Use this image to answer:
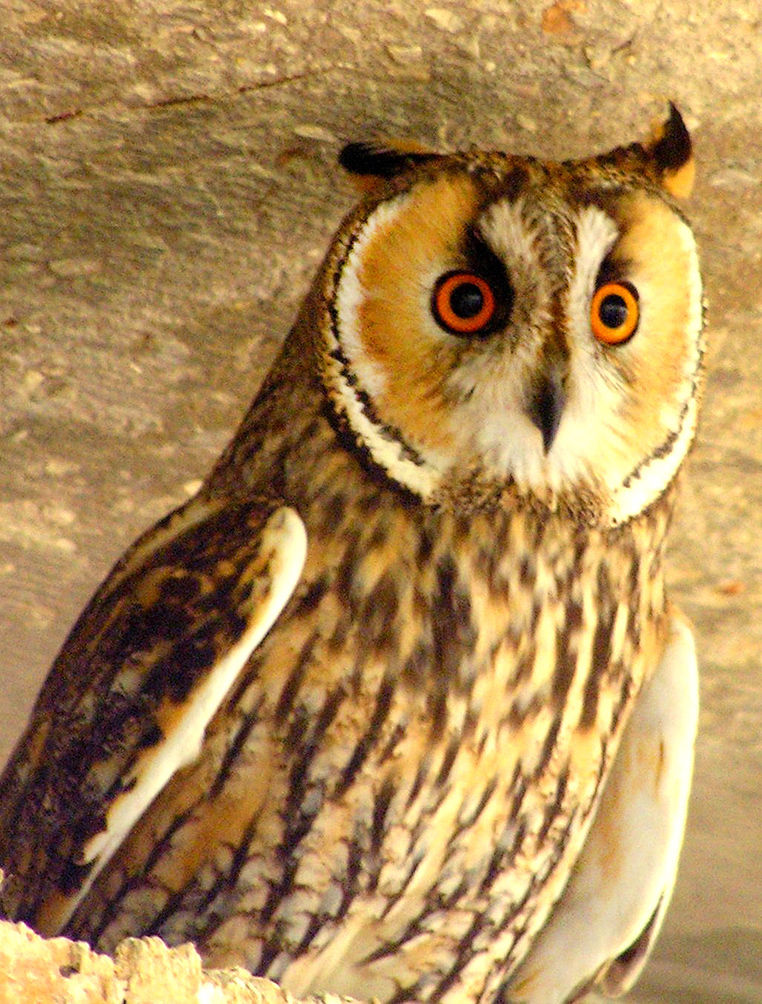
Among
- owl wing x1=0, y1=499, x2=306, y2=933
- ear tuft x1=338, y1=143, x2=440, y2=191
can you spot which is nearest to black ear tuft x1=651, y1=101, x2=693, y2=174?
ear tuft x1=338, y1=143, x2=440, y2=191

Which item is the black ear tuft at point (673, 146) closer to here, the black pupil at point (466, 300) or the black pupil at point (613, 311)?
the black pupil at point (613, 311)

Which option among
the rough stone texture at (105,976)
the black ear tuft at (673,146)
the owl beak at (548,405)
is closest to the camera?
the rough stone texture at (105,976)

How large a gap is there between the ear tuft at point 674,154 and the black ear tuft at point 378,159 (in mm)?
266

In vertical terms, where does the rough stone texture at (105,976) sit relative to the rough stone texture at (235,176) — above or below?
below

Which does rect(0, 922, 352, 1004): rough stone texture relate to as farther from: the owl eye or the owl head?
the owl eye

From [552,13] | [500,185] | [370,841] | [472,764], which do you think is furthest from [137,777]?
[552,13]

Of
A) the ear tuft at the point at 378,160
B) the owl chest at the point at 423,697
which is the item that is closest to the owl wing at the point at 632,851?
the owl chest at the point at 423,697

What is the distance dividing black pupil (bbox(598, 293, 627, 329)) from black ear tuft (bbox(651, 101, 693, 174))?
18 centimetres

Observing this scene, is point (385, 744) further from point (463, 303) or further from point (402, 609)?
point (463, 303)

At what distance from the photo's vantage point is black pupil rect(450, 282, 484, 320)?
1519 mm

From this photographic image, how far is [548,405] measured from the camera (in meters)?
1.45

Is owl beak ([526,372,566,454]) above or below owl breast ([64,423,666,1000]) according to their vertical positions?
above

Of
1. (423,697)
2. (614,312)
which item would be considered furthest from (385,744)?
(614,312)

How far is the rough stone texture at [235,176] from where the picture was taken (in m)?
1.47
